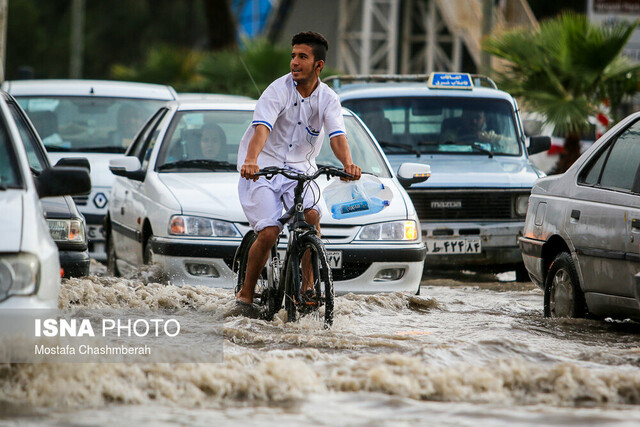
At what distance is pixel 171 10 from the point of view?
56156 mm

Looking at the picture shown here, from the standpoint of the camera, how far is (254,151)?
7.39 metres

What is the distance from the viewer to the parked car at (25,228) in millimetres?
5359

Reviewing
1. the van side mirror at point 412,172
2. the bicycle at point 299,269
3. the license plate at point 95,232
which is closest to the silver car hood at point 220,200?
A: the van side mirror at point 412,172

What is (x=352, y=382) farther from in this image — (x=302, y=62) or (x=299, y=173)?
(x=302, y=62)

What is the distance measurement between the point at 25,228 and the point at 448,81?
7.74m

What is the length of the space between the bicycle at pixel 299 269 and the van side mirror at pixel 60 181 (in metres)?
1.49

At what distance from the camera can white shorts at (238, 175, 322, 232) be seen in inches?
302

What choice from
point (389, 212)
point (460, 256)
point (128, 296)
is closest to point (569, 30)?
point (460, 256)

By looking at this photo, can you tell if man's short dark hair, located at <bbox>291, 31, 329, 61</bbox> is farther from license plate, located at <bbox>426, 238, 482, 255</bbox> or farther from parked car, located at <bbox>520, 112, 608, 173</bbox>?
parked car, located at <bbox>520, 112, 608, 173</bbox>

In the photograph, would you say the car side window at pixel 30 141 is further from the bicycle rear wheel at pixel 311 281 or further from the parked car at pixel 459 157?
the parked car at pixel 459 157

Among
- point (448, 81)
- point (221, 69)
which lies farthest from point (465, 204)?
point (221, 69)

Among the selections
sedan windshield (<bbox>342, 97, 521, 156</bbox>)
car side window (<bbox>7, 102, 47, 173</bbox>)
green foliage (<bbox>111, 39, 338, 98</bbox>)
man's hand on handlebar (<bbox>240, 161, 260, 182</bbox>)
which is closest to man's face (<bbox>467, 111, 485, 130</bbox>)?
sedan windshield (<bbox>342, 97, 521, 156</bbox>)

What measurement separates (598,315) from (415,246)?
5.35ft

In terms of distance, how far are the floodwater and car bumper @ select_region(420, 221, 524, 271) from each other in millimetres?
3488
